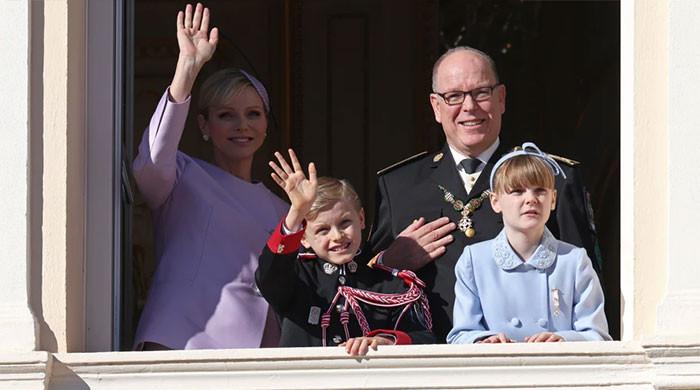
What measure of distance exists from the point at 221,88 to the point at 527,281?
1.28 metres

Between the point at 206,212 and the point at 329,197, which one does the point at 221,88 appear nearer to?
the point at 206,212

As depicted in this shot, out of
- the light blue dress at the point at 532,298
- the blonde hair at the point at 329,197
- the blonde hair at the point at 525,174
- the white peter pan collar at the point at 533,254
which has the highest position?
the blonde hair at the point at 525,174

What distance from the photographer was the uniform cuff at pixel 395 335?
27.4 feet

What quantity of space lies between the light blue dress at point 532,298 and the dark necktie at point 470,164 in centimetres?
54

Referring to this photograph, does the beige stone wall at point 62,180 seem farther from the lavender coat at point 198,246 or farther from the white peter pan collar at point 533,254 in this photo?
the white peter pan collar at point 533,254

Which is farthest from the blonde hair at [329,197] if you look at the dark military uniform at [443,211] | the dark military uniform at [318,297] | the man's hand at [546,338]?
the man's hand at [546,338]

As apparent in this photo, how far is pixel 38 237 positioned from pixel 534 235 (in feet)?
5.12

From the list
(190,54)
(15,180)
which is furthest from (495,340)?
(15,180)

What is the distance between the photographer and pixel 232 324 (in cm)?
865

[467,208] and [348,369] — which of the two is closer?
[348,369]

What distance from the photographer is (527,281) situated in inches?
330

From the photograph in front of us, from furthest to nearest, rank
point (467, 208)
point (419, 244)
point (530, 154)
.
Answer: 1. point (467, 208)
2. point (419, 244)
3. point (530, 154)
